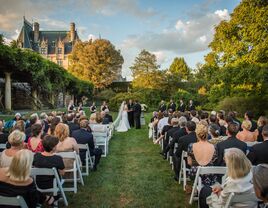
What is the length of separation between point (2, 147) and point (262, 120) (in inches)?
255

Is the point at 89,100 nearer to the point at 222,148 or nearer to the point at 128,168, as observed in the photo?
the point at 128,168

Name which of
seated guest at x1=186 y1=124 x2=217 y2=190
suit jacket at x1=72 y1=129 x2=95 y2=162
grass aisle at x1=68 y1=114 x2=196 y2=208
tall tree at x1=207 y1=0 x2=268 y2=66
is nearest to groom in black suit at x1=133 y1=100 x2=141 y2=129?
tall tree at x1=207 y1=0 x2=268 y2=66

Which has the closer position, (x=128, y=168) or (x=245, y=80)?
(x=128, y=168)

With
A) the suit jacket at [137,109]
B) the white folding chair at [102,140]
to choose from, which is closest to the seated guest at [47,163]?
the white folding chair at [102,140]

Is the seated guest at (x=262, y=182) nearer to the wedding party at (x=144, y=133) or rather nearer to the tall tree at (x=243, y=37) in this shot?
the wedding party at (x=144, y=133)

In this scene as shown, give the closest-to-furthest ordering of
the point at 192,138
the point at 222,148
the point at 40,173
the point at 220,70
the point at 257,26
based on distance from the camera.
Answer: the point at 40,173, the point at 222,148, the point at 192,138, the point at 257,26, the point at 220,70

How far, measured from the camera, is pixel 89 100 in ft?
156

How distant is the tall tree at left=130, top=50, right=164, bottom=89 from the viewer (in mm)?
44688

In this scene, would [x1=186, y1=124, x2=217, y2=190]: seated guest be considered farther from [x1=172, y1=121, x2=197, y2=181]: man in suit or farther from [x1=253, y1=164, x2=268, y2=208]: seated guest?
[x1=253, y1=164, x2=268, y2=208]: seated guest

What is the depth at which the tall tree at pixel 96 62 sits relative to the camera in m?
51.6


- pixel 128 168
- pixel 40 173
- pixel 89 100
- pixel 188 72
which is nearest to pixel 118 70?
pixel 89 100

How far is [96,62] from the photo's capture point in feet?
170

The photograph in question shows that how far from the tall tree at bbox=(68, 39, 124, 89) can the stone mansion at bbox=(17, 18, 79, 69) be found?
2525cm

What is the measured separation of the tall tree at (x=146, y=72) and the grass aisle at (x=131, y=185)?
34.9 metres
